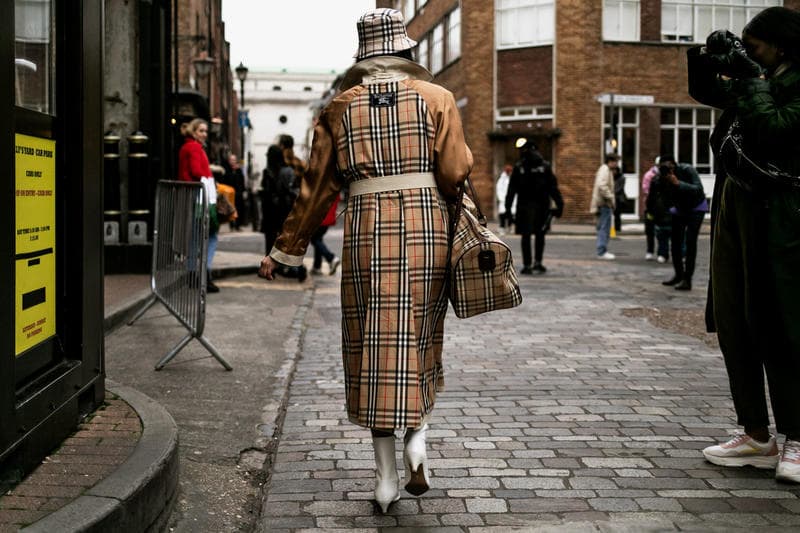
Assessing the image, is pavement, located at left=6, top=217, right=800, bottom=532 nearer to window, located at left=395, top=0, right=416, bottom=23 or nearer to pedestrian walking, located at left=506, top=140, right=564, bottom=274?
pedestrian walking, located at left=506, top=140, right=564, bottom=274

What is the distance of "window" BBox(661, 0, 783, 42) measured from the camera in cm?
3375

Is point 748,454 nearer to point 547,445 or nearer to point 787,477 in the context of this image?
point 787,477

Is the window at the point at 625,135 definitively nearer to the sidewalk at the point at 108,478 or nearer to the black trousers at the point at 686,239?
the black trousers at the point at 686,239

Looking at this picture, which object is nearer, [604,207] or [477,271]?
[477,271]

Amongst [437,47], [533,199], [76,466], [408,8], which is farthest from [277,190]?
[408,8]

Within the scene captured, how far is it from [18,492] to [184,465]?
4.12ft

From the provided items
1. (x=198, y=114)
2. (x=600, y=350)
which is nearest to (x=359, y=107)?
(x=600, y=350)

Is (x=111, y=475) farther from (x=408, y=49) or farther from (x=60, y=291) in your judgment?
(x=408, y=49)

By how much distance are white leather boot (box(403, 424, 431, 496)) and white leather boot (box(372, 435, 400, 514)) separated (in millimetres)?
98

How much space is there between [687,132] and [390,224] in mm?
32188

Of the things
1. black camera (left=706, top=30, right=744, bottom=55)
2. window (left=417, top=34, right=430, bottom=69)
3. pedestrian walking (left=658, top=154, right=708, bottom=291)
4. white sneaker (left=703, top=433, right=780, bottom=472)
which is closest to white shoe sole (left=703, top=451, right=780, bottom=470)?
white sneaker (left=703, top=433, right=780, bottom=472)

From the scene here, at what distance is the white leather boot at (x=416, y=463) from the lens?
11.7 ft

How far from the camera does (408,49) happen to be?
3.67m

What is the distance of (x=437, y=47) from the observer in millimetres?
40469
